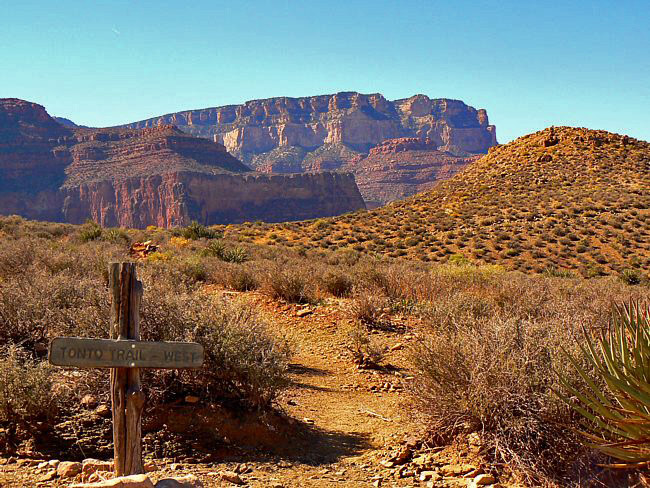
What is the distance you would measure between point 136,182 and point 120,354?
305 ft

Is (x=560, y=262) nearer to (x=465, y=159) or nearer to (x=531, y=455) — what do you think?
(x=531, y=455)

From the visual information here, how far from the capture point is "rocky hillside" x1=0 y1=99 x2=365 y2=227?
91.3 m

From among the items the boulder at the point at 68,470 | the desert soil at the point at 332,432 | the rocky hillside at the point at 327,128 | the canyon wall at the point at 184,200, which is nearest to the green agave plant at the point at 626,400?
the desert soil at the point at 332,432

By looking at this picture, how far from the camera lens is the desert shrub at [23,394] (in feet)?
16.8

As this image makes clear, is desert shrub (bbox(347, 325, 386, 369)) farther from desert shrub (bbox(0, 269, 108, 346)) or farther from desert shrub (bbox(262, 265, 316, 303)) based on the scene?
desert shrub (bbox(0, 269, 108, 346))

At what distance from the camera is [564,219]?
29547mm

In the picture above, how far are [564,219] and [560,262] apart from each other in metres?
5.84

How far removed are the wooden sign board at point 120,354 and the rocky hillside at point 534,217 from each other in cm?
2010

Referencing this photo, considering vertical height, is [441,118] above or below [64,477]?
above

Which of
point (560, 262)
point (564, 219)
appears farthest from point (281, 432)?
point (564, 219)

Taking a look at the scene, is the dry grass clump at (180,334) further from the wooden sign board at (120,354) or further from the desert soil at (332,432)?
the wooden sign board at (120,354)

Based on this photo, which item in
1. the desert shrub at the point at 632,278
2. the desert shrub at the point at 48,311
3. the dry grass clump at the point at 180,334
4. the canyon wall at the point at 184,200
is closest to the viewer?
the dry grass clump at the point at 180,334

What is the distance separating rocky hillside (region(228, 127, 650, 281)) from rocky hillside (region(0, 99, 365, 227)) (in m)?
55.6

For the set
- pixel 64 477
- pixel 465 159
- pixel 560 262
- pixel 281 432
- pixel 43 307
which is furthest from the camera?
pixel 465 159
